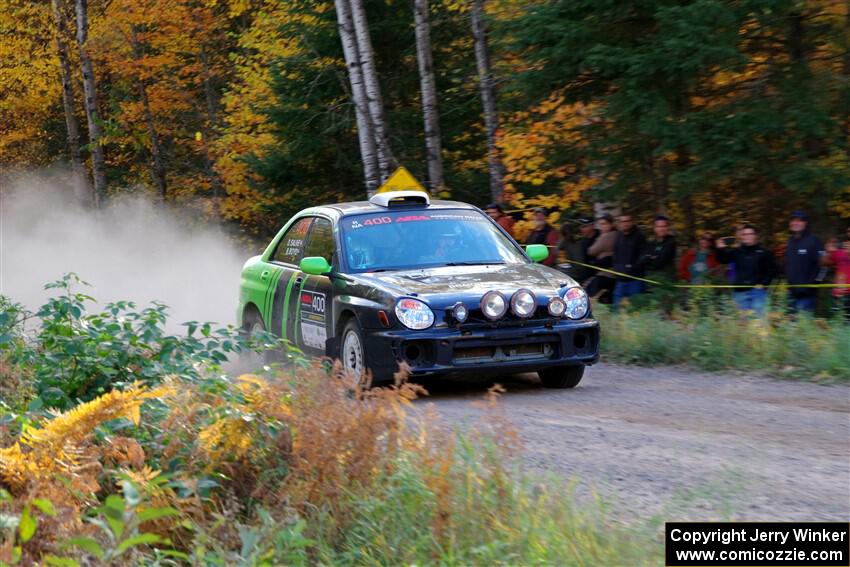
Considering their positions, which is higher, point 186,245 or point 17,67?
point 17,67

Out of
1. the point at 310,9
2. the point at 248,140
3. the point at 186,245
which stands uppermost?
the point at 310,9

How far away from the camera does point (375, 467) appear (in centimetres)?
578

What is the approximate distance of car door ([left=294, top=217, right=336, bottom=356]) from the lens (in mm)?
10438

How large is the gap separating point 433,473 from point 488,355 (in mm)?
3919

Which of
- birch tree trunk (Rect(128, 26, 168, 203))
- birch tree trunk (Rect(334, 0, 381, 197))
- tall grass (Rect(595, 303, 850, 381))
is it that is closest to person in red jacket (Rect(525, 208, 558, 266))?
birch tree trunk (Rect(334, 0, 381, 197))

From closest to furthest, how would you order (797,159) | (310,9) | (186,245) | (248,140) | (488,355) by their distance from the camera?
(488,355) → (797,159) → (310,9) → (248,140) → (186,245)

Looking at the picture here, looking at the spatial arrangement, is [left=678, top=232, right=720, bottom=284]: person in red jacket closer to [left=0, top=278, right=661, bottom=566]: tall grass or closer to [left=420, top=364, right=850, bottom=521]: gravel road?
[left=420, top=364, right=850, bottom=521]: gravel road

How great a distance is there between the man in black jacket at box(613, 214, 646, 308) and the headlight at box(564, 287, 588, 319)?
5925 millimetres

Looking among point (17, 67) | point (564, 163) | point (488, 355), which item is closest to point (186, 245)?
point (17, 67)

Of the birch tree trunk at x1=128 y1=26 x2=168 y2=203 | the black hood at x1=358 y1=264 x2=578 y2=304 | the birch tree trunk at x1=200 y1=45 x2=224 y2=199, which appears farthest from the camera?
the birch tree trunk at x1=128 y1=26 x2=168 y2=203

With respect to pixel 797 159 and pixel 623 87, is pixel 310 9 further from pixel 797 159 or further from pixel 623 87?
pixel 797 159

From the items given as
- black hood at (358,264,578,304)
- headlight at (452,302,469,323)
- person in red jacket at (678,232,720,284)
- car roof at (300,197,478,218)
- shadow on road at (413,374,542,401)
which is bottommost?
shadow on road at (413,374,542,401)

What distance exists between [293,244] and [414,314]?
2.87 meters

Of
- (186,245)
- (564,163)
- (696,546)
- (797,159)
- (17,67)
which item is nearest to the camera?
(696,546)
